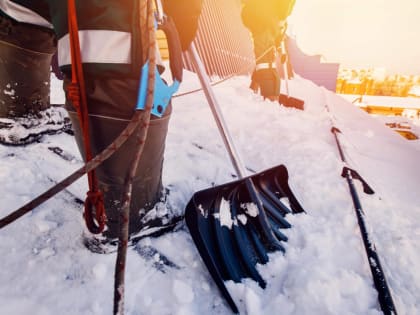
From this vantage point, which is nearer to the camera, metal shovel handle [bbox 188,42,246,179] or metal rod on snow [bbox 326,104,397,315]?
metal rod on snow [bbox 326,104,397,315]

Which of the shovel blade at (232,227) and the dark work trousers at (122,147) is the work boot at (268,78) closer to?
the shovel blade at (232,227)

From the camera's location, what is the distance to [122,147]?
2.60 ft

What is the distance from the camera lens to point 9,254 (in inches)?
32.6

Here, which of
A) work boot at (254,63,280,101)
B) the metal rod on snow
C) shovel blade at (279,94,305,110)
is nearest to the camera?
the metal rod on snow

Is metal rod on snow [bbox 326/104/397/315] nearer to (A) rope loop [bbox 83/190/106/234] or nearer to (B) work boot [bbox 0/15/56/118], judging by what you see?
(A) rope loop [bbox 83/190/106/234]

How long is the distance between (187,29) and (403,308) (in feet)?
4.11

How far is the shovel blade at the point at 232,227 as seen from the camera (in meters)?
0.84

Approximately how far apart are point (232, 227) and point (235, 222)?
0.10 feet

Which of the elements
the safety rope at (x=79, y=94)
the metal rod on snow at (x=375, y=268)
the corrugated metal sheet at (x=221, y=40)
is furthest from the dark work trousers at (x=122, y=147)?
the corrugated metal sheet at (x=221, y=40)

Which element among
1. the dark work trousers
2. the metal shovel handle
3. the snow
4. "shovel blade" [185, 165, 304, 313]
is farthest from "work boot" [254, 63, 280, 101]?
the dark work trousers

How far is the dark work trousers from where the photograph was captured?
728mm

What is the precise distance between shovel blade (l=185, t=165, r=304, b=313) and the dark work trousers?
196mm

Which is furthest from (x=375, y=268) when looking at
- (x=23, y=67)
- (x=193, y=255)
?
(x=23, y=67)

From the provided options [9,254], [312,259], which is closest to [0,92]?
[9,254]
